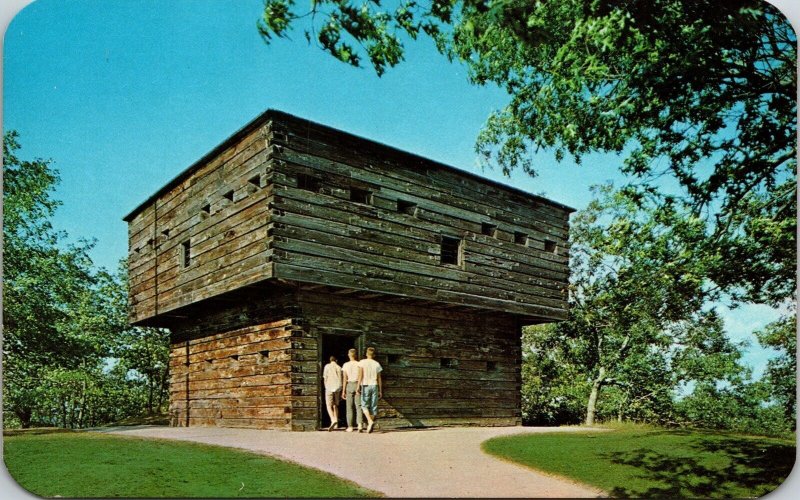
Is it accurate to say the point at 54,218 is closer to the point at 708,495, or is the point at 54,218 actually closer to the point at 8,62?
the point at 8,62

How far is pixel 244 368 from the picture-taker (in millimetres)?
12289

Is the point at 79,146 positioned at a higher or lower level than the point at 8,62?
lower

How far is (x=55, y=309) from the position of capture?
388 inches

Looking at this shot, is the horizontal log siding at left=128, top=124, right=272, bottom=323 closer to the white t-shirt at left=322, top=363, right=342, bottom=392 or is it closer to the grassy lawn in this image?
the white t-shirt at left=322, top=363, right=342, bottom=392

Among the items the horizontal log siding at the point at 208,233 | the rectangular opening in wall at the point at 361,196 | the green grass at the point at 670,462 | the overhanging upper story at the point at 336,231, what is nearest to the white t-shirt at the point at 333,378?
the overhanging upper story at the point at 336,231

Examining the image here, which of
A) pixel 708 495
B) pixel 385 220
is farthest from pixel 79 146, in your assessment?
pixel 708 495

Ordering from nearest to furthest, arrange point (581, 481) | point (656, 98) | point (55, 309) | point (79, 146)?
1. point (581, 481)
2. point (656, 98)
3. point (79, 146)
4. point (55, 309)

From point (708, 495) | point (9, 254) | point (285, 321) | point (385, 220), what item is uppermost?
point (385, 220)

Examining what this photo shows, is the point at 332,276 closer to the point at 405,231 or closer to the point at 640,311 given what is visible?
the point at 405,231

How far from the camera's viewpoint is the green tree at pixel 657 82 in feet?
20.8

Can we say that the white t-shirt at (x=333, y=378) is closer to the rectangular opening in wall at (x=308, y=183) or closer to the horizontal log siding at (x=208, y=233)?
the horizontal log siding at (x=208, y=233)

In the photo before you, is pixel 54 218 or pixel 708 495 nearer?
pixel 708 495

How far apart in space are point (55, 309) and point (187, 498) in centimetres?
529

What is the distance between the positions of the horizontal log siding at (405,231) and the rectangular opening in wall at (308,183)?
0.31 feet
